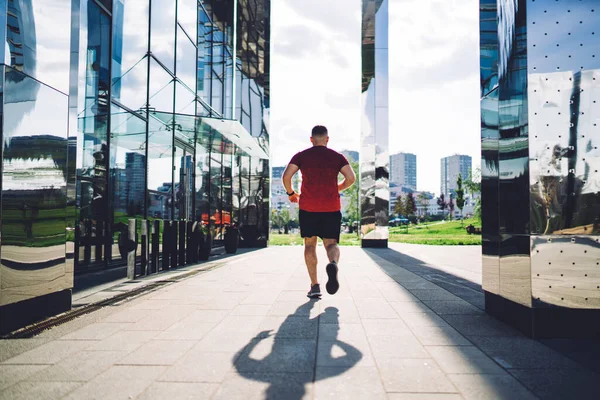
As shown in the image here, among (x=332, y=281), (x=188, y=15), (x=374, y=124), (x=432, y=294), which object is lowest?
(x=432, y=294)

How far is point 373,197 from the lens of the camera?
1783 cm

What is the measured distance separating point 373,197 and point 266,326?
14422 mm

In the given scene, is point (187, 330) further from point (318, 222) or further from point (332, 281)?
point (318, 222)

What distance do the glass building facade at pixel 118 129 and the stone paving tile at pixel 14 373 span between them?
998 millimetres

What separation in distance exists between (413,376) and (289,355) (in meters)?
0.84

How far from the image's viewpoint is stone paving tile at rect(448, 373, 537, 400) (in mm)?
2256

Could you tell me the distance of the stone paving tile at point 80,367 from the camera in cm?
259

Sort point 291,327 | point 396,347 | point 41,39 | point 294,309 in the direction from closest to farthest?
1. point 396,347
2. point 291,327
3. point 41,39
4. point 294,309

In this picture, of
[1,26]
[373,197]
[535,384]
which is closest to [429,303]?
[535,384]

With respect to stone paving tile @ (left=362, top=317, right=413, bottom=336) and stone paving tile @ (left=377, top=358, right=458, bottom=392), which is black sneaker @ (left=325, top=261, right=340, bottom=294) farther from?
stone paving tile @ (left=377, top=358, right=458, bottom=392)

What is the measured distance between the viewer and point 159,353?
3.05m

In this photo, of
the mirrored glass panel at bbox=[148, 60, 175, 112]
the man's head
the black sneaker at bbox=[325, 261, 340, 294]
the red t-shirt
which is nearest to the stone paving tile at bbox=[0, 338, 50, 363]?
the black sneaker at bbox=[325, 261, 340, 294]

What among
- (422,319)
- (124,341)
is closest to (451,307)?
(422,319)

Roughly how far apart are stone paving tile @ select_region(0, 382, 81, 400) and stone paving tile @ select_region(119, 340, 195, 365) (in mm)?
441
